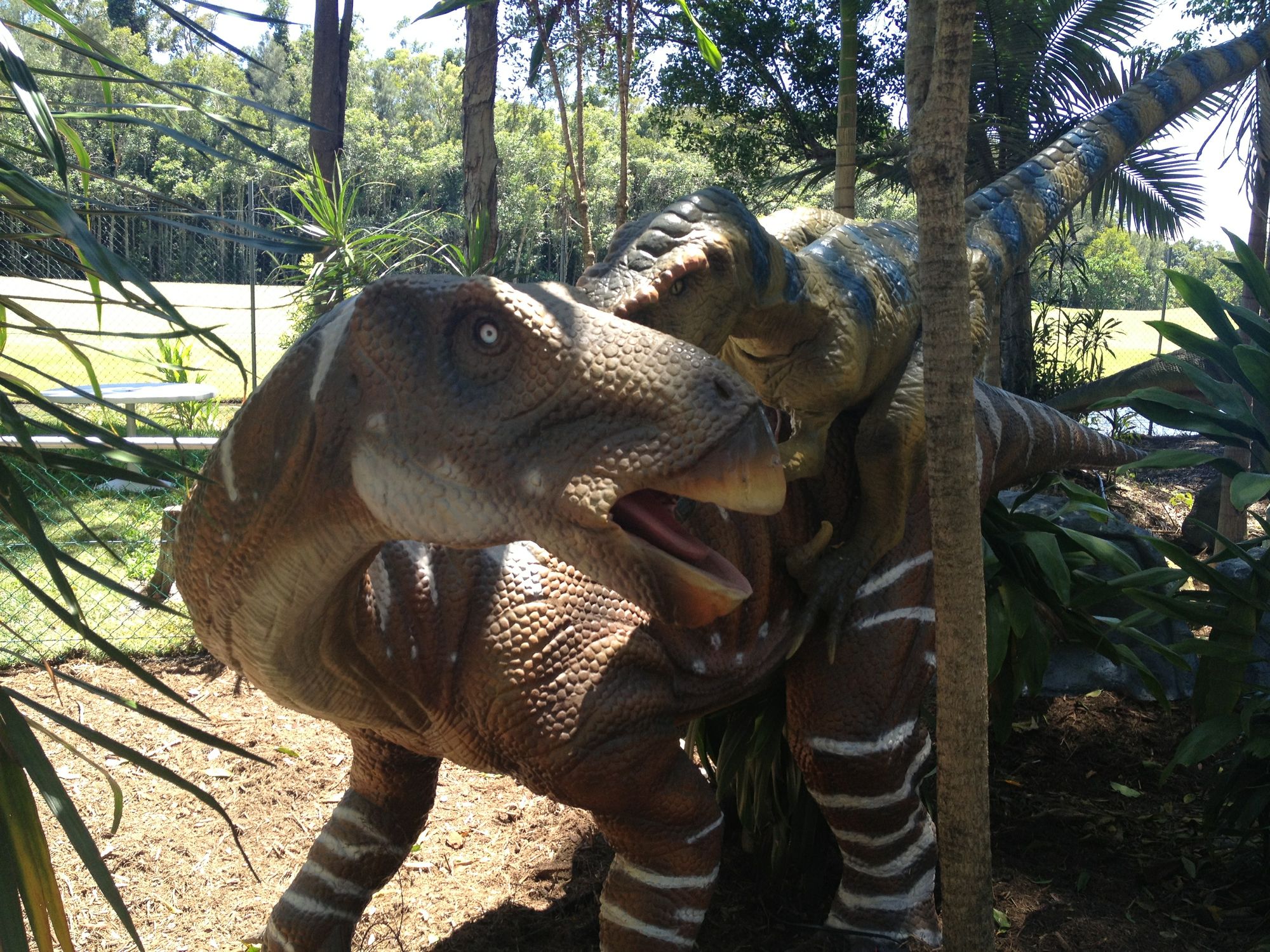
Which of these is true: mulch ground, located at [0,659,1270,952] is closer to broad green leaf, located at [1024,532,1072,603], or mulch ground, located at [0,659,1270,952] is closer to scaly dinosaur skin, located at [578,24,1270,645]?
broad green leaf, located at [1024,532,1072,603]

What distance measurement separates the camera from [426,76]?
4478cm

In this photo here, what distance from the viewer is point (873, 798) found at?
2.51m

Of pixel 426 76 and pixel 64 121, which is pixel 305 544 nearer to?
pixel 64 121

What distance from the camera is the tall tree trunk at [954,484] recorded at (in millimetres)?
1797

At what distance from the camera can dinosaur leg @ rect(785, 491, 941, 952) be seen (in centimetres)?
245

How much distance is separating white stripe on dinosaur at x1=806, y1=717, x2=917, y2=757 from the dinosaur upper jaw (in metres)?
1.27

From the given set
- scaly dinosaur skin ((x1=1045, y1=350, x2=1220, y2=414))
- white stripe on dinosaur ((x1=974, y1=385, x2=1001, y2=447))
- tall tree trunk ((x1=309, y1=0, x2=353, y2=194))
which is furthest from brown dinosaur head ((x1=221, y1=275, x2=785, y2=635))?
tall tree trunk ((x1=309, y1=0, x2=353, y2=194))

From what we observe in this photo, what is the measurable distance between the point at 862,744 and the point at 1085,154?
5.97 ft

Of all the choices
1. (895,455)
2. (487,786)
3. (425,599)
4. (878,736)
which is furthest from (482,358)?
(487,786)

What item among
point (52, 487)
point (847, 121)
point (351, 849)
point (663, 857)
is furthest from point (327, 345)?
point (847, 121)

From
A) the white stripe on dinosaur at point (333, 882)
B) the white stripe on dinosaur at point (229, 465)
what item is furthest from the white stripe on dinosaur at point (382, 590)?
the white stripe on dinosaur at point (333, 882)

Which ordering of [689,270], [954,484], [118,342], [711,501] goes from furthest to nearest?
[118,342] < [954,484] < [689,270] < [711,501]

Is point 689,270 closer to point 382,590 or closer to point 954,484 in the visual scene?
point 954,484

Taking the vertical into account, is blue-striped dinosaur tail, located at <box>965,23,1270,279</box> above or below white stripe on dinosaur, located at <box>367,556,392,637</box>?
above
